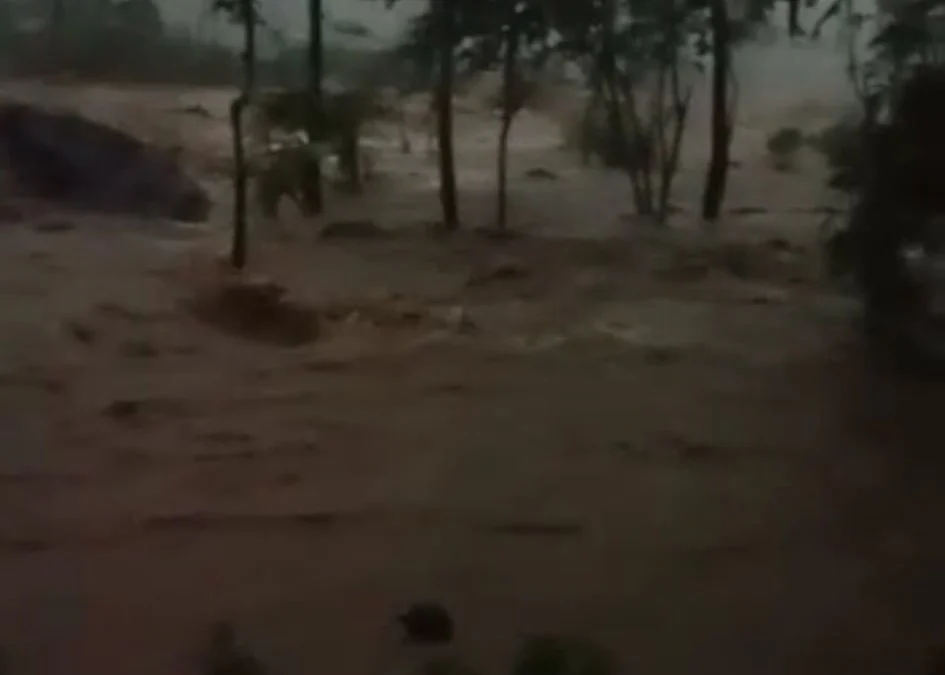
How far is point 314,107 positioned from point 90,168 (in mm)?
1587

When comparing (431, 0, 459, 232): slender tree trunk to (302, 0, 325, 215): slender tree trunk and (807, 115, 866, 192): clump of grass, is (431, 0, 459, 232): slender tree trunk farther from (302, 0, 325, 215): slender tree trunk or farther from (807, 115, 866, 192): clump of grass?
(807, 115, 866, 192): clump of grass

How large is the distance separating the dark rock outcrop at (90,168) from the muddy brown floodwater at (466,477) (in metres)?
1.93

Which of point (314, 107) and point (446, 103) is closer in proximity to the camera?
point (314, 107)

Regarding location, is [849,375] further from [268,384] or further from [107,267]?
[107,267]

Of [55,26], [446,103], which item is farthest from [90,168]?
[55,26]

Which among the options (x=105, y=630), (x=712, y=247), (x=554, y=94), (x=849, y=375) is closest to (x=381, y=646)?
(x=105, y=630)

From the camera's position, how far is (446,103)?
927 cm

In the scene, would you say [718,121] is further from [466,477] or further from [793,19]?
[466,477]

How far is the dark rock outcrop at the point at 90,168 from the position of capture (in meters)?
8.91

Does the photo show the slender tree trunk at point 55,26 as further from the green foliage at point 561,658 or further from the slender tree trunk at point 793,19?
the green foliage at point 561,658

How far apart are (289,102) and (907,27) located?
2.78 metres

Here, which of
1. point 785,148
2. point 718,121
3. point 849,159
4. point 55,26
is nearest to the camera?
A: point 849,159

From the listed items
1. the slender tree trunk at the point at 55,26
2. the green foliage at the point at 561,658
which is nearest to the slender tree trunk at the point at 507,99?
the slender tree trunk at the point at 55,26

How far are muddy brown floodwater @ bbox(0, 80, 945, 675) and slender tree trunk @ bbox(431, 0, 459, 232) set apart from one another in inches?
81.1
